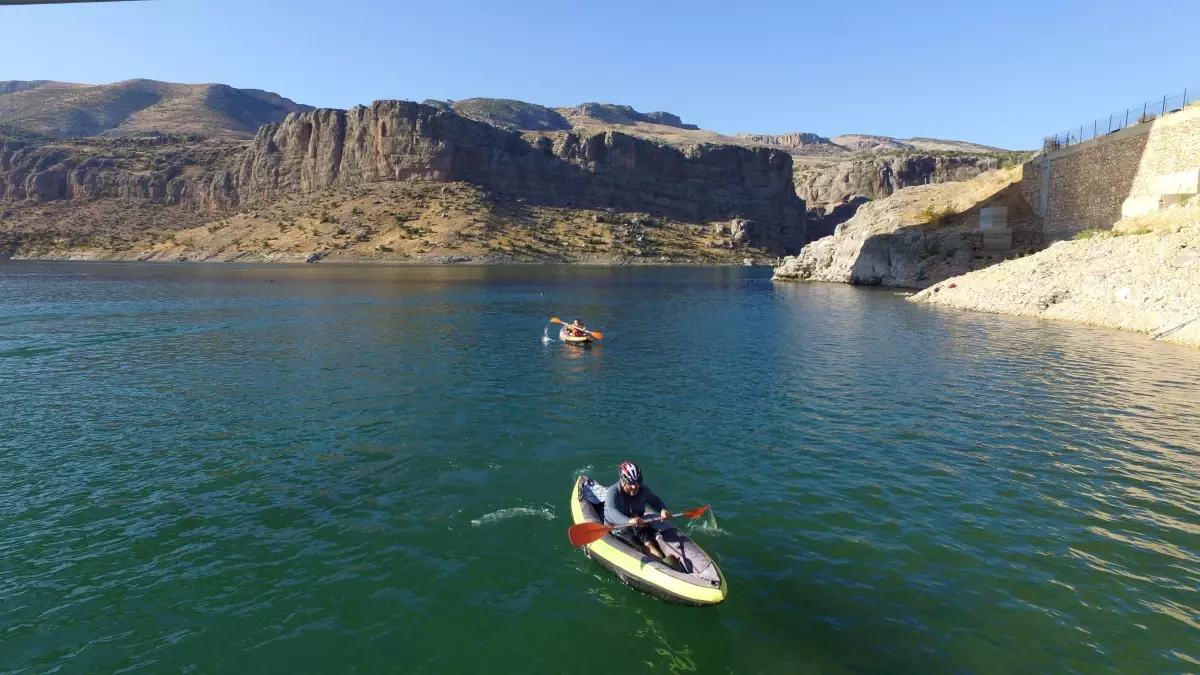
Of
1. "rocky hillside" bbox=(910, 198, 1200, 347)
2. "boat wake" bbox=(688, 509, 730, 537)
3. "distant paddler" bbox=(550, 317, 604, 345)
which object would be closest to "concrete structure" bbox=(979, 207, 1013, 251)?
"rocky hillside" bbox=(910, 198, 1200, 347)

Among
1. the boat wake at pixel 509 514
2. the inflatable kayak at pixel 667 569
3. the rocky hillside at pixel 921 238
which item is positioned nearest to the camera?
the inflatable kayak at pixel 667 569

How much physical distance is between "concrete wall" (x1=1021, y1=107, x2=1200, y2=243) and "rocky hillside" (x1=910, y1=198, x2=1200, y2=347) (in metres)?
5.07

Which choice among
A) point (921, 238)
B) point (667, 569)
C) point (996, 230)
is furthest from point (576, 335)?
point (921, 238)

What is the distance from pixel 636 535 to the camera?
1264 centimetres

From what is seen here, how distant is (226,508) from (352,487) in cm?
277

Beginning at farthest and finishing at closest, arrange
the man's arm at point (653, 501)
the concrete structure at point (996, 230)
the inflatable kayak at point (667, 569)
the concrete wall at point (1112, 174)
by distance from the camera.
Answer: the concrete structure at point (996, 230), the concrete wall at point (1112, 174), the man's arm at point (653, 501), the inflatable kayak at point (667, 569)

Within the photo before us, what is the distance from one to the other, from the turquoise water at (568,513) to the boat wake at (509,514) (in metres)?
0.07

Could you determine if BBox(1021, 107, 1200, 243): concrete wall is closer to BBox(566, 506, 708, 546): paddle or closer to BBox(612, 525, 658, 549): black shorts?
BBox(612, 525, 658, 549): black shorts

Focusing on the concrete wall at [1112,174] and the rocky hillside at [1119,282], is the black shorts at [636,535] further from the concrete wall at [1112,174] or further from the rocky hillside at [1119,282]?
the concrete wall at [1112,174]

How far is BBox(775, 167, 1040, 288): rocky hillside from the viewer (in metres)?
76.6

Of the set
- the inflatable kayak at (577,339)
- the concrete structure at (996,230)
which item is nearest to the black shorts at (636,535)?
the inflatable kayak at (577,339)

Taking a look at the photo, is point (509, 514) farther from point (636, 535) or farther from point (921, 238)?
point (921, 238)

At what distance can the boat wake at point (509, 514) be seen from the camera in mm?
14531

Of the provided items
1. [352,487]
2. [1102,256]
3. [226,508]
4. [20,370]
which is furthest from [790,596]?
[1102,256]
